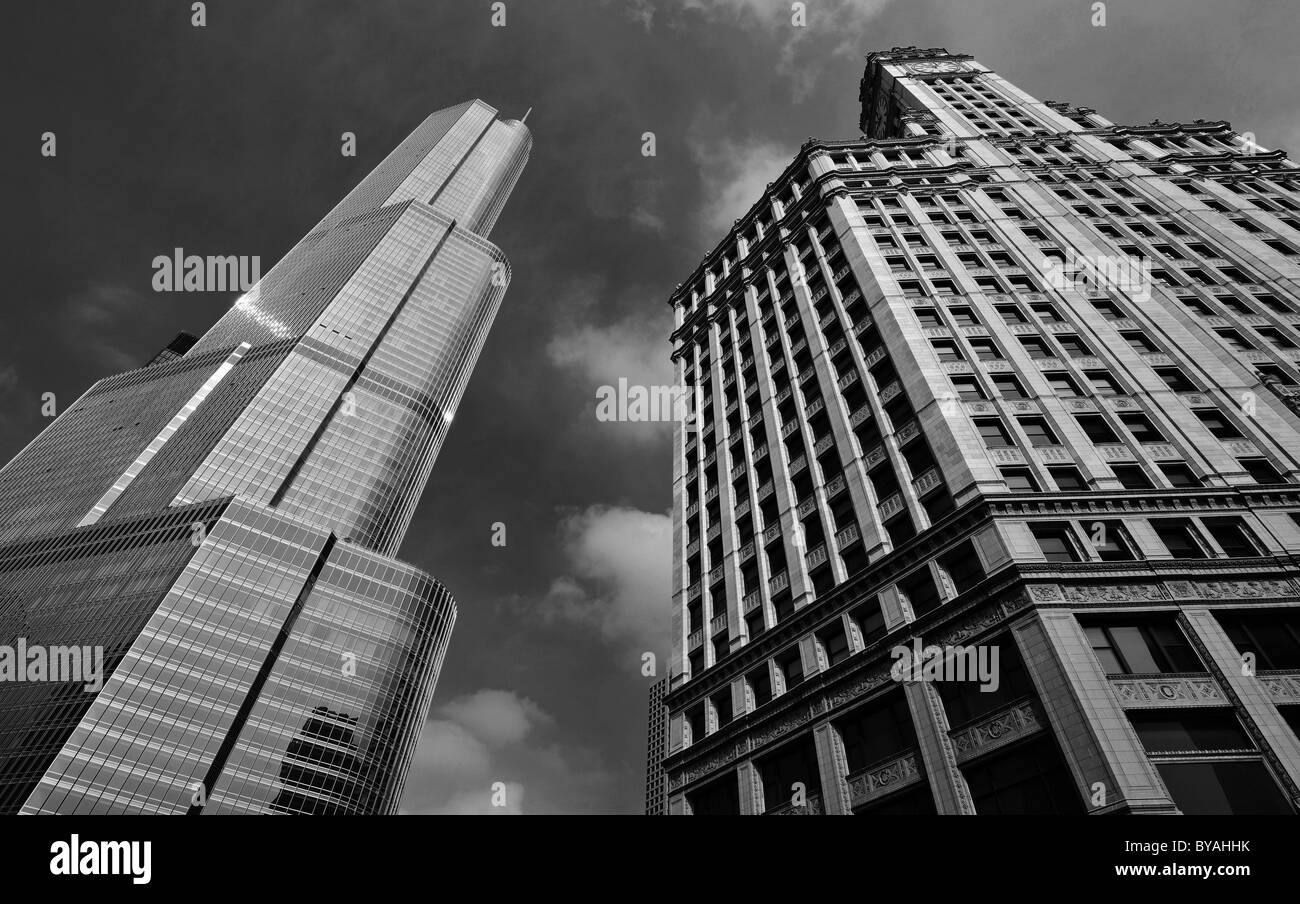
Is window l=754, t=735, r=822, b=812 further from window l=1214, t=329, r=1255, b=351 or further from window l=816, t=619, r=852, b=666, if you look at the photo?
window l=1214, t=329, r=1255, b=351

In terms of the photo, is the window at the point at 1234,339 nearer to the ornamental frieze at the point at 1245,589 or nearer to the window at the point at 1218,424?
the window at the point at 1218,424

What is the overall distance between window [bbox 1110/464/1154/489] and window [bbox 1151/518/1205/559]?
1.78m

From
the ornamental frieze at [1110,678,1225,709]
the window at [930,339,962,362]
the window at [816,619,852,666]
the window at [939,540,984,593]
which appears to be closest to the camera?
the ornamental frieze at [1110,678,1225,709]

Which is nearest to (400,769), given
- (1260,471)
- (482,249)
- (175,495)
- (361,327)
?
(175,495)

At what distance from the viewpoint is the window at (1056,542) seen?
25.9m

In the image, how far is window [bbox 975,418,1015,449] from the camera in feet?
100

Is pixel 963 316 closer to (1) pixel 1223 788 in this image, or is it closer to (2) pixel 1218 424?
(2) pixel 1218 424

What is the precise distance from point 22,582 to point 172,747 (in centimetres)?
4510

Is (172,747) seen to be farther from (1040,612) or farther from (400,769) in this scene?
(1040,612)

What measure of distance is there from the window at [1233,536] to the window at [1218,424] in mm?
5461

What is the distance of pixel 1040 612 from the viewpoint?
23.5 m

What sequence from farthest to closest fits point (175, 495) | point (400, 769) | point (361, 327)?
1. point (361, 327)
2. point (175, 495)
3. point (400, 769)

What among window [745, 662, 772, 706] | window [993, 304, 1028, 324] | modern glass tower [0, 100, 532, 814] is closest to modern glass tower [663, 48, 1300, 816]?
window [745, 662, 772, 706]

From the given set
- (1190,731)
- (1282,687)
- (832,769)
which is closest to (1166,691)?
(1190,731)
